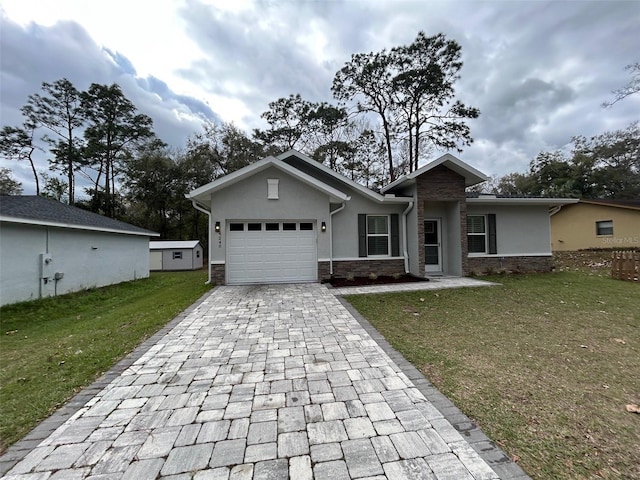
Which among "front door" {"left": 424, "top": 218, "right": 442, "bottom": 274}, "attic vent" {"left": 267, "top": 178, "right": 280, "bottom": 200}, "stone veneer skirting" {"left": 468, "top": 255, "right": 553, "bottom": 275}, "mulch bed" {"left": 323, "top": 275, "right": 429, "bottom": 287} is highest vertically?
"attic vent" {"left": 267, "top": 178, "right": 280, "bottom": 200}

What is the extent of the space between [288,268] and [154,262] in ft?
48.1

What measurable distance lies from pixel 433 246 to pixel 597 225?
14356 mm

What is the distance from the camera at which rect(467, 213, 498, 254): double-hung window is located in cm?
1095

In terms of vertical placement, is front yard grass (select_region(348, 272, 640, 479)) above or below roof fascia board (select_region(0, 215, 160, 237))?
below

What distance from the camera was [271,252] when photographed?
938 centimetres

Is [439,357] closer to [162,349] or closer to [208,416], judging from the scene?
[208,416]

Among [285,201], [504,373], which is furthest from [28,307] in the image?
[504,373]

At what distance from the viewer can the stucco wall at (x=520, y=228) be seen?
11055mm

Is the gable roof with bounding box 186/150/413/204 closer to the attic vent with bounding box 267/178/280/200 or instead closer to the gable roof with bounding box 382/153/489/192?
the attic vent with bounding box 267/178/280/200

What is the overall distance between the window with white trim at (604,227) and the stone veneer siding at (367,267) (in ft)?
52.1

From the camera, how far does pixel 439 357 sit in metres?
3.68

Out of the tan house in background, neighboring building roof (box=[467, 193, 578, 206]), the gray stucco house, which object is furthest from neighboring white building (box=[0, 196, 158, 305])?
the tan house in background

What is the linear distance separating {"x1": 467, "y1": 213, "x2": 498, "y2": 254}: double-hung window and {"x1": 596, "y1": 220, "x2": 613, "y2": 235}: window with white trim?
1217 cm

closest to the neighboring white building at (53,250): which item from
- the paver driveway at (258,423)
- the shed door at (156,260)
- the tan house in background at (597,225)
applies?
the shed door at (156,260)
